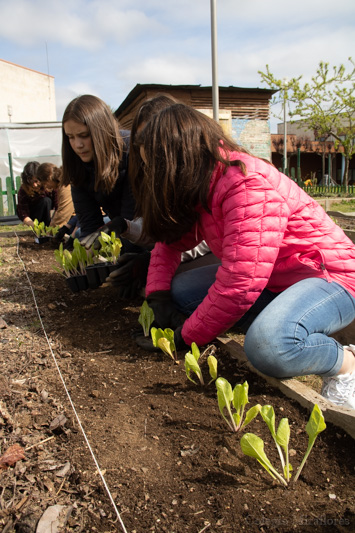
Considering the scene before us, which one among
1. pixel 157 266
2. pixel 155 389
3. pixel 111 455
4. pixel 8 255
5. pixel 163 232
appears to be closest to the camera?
pixel 111 455

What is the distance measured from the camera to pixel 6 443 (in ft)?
4.53

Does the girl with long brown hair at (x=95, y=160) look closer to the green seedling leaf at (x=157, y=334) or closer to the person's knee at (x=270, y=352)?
the green seedling leaf at (x=157, y=334)

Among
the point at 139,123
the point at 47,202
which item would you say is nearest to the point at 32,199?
the point at 47,202

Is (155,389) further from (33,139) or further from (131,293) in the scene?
(33,139)

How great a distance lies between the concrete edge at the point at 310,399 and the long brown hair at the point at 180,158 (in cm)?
72

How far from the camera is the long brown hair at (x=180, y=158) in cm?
156

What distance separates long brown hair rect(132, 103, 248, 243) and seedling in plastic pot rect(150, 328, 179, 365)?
18.6 inches

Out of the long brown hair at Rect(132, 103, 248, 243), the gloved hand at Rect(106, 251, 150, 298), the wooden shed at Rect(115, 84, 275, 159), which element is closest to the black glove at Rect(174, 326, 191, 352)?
the long brown hair at Rect(132, 103, 248, 243)

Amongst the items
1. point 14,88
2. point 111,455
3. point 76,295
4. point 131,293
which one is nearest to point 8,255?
point 76,295

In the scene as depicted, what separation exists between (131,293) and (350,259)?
1438mm

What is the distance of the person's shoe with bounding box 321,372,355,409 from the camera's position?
1584mm

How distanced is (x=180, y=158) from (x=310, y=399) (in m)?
0.98

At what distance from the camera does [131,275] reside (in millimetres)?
2707

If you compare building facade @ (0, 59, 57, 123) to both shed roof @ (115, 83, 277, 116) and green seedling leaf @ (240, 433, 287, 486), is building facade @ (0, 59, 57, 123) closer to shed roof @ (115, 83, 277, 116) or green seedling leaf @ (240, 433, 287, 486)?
shed roof @ (115, 83, 277, 116)
